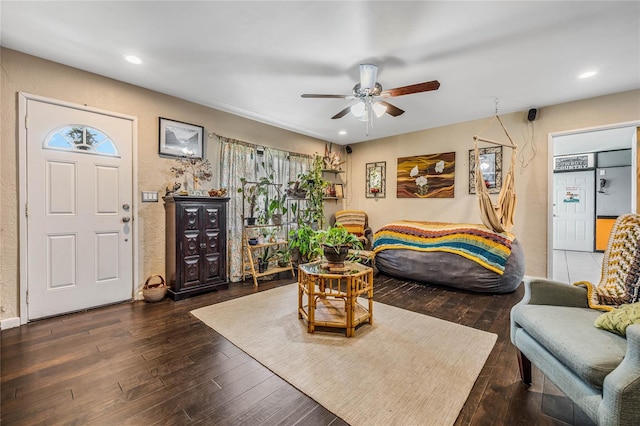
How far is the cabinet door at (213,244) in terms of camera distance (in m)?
3.43

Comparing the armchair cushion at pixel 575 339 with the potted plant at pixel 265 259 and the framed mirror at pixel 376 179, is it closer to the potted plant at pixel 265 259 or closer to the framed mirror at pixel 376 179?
the potted plant at pixel 265 259

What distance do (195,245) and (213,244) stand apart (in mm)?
232

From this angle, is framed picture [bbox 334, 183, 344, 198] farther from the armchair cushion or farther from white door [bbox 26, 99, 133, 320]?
the armchair cushion

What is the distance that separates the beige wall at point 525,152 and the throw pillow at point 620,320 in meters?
3.09

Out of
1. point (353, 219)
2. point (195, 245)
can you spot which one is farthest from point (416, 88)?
point (353, 219)

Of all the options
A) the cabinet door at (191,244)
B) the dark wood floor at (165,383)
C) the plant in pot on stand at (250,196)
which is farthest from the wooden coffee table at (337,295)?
the plant in pot on stand at (250,196)

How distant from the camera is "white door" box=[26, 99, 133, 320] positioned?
2.57 metres

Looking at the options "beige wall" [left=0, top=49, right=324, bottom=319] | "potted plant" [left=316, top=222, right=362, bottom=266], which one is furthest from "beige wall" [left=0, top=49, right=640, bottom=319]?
"potted plant" [left=316, top=222, right=362, bottom=266]

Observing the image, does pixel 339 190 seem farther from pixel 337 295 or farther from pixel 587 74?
pixel 587 74

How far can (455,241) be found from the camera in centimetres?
371

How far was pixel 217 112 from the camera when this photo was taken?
3.94 meters

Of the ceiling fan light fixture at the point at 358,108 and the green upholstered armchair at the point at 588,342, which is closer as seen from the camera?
the green upholstered armchair at the point at 588,342

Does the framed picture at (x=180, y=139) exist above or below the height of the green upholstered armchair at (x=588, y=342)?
above

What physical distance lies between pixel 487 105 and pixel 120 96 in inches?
191
